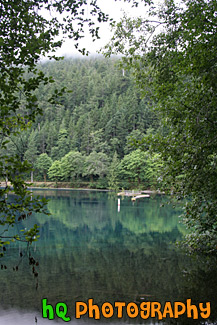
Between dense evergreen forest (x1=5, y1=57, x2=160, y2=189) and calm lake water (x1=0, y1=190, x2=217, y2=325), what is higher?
dense evergreen forest (x1=5, y1=57, x2=160, y2=189)

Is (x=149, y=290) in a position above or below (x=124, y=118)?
below

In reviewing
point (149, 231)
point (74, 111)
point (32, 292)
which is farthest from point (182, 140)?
point (74, 111)

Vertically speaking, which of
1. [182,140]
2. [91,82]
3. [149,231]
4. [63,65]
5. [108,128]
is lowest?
[149,231]

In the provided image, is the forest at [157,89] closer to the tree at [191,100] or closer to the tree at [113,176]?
the tree at [191,100]

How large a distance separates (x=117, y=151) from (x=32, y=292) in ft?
176

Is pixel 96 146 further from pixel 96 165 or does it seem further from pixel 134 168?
pixel 134 168

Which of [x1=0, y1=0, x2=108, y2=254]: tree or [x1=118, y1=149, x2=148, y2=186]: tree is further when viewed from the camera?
[x1=118, y1=149, x2=148, y2=186]: tree

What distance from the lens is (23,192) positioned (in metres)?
2.15

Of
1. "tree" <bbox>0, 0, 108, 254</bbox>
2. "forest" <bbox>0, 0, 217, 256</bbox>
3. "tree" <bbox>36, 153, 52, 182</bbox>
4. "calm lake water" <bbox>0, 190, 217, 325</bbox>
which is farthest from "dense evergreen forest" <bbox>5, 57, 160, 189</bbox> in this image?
"tree" <bbox>0, 0, 108, 254</bbox>

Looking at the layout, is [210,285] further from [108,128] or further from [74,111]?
[74,111]

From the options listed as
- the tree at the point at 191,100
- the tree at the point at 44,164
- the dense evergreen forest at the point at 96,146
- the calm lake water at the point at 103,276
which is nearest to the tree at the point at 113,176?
the dense evergreen forest at the point at 96,146

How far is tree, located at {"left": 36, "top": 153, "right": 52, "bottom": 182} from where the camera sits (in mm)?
59969

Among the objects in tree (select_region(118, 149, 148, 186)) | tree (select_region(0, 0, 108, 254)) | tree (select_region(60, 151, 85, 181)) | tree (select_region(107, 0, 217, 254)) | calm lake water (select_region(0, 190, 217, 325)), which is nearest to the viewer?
tree (select_region(0, 0, 108, 254))

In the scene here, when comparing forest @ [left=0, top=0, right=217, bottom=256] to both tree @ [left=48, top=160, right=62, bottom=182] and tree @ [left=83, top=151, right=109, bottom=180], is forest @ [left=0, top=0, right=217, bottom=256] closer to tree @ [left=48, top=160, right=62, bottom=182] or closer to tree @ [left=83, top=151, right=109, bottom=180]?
tree @ [left=83, top=151, right=109, bottom=180]
